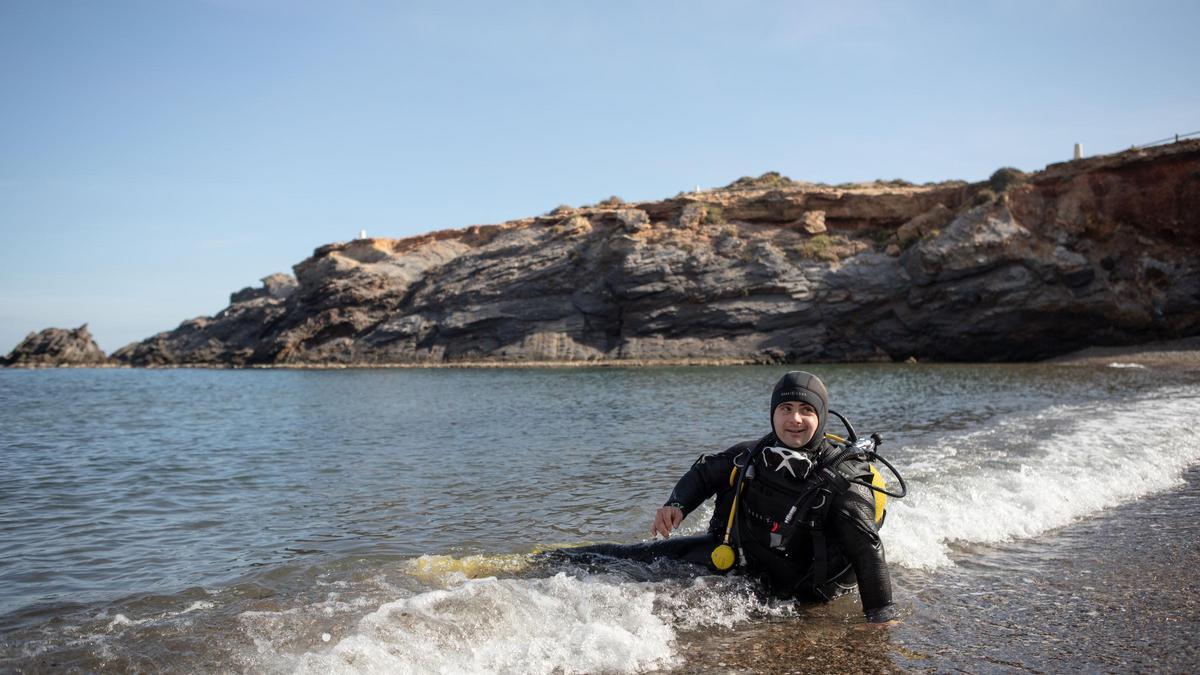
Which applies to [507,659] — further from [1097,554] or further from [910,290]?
[910,290]

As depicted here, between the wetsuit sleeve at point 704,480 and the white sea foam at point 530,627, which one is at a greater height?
the wetsuit sleeve at point 704,480

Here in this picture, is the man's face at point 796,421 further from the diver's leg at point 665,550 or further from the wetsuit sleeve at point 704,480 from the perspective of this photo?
the diver's leg at point 665,550

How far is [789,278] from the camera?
4372cm

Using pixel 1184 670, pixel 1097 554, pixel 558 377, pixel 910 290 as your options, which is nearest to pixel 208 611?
pixel 1184 670

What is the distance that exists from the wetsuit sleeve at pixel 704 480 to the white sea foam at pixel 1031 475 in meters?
1.92

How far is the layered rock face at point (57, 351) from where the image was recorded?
238ft

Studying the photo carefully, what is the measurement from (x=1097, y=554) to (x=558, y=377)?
1149 inches

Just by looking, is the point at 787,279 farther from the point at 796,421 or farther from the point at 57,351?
the point at 57,351

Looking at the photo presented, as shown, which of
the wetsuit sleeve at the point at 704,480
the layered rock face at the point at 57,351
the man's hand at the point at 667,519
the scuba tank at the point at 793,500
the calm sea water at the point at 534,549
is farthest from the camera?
the layered rock face at the point at 57,351

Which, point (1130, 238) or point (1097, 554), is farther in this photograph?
point (1130, 238)

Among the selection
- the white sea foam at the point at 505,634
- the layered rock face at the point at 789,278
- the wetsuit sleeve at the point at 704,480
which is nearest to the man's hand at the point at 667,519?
the wetsuit sleeve at the point at 704,480

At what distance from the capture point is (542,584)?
5.62 meters

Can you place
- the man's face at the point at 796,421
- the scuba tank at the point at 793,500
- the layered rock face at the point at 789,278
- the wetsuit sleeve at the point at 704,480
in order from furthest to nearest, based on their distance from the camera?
the layered rock face at the point at 789,278 → the wetsuit sleeve at the point at 704,480 → the man's face at the point at 796,421 → the scuba tank at the point at 793,500

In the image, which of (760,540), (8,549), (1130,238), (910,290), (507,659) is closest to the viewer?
(507,659)
